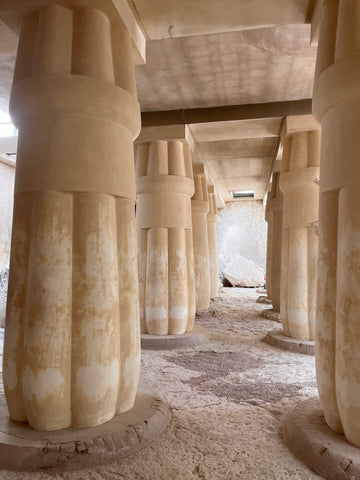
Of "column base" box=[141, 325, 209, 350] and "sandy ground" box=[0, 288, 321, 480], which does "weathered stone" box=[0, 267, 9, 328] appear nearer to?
"column base" box=[141, 325, 209, 350]

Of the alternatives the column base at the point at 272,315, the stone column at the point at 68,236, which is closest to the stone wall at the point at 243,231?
the column base at the point at 272,315

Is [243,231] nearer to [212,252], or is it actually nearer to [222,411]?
[212,252]

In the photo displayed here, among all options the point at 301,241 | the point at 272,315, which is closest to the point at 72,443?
the point at 301,241

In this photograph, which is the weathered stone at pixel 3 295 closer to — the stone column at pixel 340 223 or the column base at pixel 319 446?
the column base at pixel 319 446

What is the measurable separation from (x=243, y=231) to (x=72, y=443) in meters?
22.3

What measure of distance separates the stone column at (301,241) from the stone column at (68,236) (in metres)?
4.01

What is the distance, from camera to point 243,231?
24.5 meters

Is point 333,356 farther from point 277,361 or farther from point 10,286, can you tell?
point 277,361

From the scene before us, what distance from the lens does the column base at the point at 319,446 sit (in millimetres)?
2578

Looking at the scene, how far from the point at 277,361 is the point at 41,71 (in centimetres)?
495

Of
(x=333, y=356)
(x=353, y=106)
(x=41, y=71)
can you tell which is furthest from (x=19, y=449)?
(x=353, y=106)

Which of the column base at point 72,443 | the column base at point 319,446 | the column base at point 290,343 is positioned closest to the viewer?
the column base at point 319,446

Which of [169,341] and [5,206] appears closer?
[169,341]

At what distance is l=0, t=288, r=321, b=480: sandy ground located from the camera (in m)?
2.76
